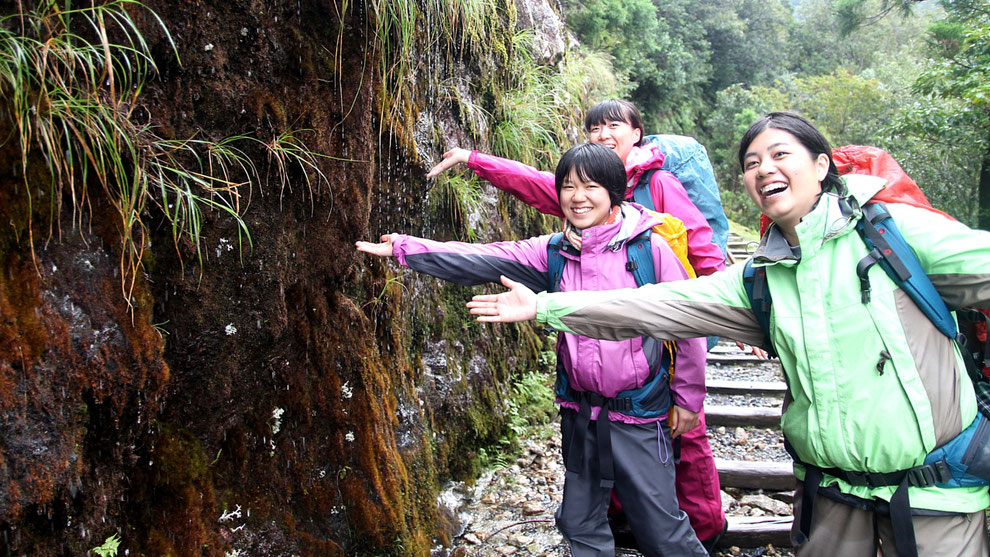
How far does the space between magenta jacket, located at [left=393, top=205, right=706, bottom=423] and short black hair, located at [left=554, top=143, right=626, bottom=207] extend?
0.14 m

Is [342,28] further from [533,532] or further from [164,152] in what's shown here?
[533,532]

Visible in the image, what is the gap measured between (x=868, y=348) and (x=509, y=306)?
123 centimetres

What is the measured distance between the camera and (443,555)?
3770mm

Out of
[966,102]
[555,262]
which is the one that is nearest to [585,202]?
[555,262]

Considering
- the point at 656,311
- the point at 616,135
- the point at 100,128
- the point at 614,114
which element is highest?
the point at 614,114

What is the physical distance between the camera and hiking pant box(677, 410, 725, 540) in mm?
3637

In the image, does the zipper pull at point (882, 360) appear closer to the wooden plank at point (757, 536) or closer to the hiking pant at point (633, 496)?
the hiking pant at point (633, 496)

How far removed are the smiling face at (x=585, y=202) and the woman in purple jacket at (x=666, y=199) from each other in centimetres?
48

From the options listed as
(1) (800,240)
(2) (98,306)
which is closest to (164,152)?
(2) (98,306)

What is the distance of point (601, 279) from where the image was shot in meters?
2.94

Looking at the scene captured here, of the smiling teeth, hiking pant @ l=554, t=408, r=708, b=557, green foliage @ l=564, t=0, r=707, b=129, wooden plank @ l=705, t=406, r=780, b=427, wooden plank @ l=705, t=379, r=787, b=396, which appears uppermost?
green foliage @ l=564, t=0, r=707, b=129

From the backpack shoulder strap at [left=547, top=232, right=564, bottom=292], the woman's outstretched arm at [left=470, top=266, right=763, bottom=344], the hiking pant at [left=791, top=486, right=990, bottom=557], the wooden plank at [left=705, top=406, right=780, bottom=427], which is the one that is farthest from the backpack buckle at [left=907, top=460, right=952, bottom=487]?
the wooden plank at [left=705, top=406, right=780, bottom=427]

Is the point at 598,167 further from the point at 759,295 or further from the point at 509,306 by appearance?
the point at 759,295

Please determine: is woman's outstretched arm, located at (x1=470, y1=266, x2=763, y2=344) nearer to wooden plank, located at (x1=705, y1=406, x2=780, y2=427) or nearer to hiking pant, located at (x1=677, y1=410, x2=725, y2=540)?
hiking pant, located at (x1=677, y1=410, x2=725, y2=540)
